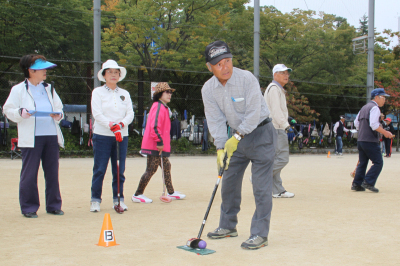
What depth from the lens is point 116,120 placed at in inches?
237

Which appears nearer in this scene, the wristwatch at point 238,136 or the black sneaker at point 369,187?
the wristwatch at point 238,136

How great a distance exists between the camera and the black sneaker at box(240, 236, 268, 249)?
4008 mm

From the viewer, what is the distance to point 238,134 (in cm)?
416

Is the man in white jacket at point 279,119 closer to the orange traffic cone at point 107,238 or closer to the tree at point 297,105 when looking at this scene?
the orange traffic cone at point 107,238

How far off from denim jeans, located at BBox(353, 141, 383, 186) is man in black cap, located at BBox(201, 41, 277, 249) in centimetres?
409

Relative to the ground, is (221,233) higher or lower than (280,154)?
lower

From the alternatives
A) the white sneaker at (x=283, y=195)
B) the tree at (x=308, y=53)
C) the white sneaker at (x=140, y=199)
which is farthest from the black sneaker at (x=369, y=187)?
the tree at (x=308, y=53)

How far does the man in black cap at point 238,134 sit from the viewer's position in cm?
416

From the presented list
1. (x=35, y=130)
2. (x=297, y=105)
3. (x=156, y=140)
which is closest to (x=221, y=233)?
(x=156, y=140)

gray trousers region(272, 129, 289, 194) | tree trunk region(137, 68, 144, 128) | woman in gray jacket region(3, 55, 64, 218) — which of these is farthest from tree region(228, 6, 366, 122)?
woman in gray jacket region(3, 55, 64, 218)

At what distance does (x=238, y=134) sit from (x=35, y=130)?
290 centimetres

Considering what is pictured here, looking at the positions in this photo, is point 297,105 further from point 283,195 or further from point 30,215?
point 30,215

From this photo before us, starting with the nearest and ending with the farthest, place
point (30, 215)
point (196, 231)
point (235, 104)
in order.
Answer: point (235, 104) → point (196, 231) → point (30, 215)

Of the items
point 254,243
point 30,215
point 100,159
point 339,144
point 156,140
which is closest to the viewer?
point 254,243
